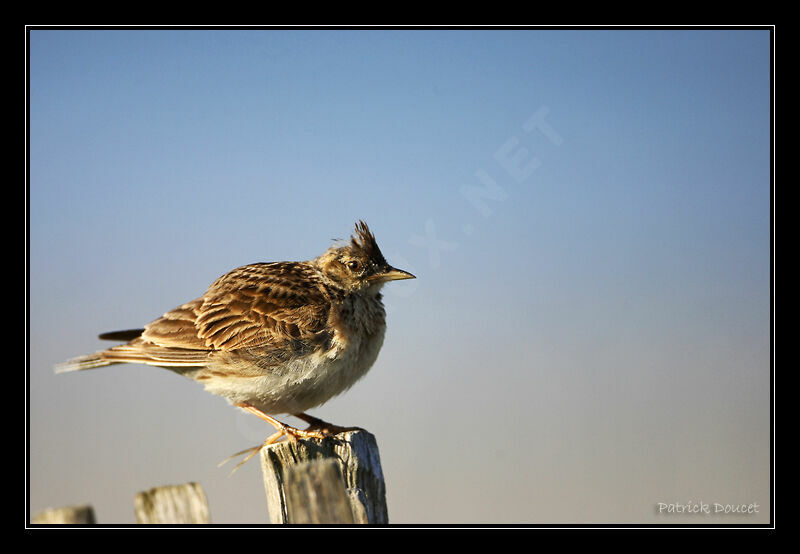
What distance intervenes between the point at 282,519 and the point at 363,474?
2.36 ft

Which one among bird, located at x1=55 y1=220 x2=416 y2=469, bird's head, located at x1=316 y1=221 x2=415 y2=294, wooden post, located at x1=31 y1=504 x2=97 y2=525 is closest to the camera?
wooden post, located at x1=31 y1=504 x2=97 y2=525

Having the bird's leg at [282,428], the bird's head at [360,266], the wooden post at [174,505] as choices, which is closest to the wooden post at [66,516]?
the wooden post at [174,505]

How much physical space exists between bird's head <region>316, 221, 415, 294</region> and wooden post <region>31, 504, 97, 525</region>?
4169mm

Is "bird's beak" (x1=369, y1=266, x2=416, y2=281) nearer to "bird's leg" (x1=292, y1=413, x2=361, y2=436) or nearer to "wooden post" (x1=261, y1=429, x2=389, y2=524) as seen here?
"bird's leg" (x1=292, y1=413, x2=361, y2=436)

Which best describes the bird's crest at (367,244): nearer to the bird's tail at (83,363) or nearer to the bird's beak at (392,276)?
the bird's beak at (392,276)

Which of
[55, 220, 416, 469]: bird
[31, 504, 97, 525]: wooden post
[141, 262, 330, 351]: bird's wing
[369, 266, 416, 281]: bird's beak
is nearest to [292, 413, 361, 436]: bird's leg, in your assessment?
[55, 220, 416, 469]: bird

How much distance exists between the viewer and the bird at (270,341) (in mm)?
7410

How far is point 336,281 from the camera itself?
27.9 ft

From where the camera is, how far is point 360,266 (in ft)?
28.2

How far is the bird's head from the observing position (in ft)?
28.0

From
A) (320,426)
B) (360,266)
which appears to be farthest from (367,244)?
(320,426)

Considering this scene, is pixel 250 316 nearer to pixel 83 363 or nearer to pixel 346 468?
pixel 83 363
